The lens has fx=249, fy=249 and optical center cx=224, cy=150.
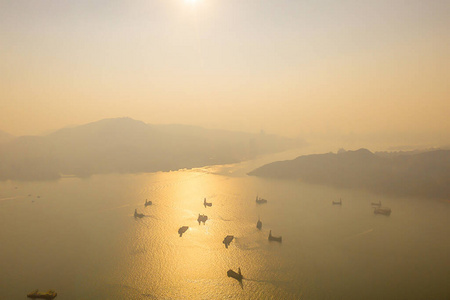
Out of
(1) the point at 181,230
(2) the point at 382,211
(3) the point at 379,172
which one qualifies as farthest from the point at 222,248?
(3) the point at 379,172

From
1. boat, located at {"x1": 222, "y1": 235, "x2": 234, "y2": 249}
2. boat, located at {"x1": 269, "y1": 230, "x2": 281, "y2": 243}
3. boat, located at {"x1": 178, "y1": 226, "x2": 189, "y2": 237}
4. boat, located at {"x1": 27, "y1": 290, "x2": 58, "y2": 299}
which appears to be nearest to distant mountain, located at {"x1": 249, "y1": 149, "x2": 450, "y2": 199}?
boat, located at {"x1": 269, "y1": 230, "x2": 281, "y2": 243}

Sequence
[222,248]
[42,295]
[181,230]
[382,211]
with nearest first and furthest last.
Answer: [42,295] < [222,248] < [181,230] < [382,211]

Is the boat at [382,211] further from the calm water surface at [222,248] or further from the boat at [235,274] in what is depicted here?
the boat at [235,274]

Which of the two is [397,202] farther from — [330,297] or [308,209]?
[330,297]

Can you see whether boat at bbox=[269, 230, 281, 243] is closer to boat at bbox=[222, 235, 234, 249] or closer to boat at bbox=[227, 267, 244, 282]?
boat at bbox=[222, 235, 234, 249]

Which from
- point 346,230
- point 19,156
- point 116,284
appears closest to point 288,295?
point 116,284

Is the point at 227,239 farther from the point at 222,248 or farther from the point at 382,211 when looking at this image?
the point at 382,211
